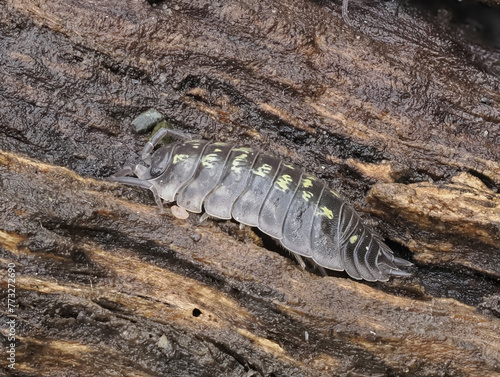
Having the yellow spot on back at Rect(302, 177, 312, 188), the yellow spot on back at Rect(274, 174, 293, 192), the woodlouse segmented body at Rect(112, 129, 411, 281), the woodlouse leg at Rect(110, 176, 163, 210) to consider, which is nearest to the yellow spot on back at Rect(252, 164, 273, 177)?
the woodlouse segmented body at Rect(112, 129, 411, 281)

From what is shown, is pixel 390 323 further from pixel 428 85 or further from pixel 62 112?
pixel 62 112

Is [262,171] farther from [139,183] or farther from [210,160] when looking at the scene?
[139,183]

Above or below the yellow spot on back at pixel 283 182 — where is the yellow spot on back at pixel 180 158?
below

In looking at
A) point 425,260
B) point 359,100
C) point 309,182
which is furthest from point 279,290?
point 359,100

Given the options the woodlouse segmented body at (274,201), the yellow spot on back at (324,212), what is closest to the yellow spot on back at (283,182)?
the woodlouse segmented body at (274,201)

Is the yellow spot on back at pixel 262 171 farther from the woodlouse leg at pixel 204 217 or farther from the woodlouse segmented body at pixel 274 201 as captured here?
the woodlouse leg at pixel 204 217
